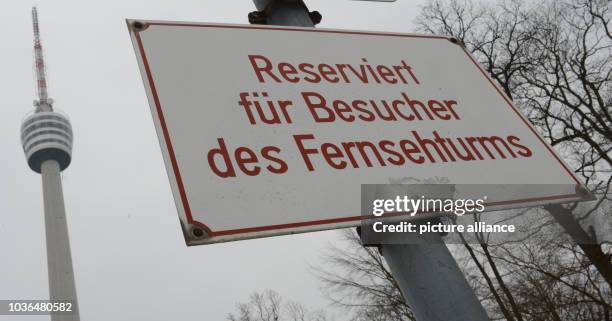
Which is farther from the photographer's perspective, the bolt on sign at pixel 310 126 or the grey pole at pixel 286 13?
the grey pole at pixel 286 13

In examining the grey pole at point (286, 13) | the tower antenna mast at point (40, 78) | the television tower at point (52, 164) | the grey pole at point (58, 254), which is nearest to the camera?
the grey pole at point (286, 13)

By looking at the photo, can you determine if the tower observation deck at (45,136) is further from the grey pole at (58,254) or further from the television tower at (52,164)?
the grey pole at (58,254)

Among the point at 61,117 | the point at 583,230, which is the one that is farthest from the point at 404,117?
the point at 61,117

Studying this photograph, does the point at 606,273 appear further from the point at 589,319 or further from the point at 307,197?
the point at 307,197

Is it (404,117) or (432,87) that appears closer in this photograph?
(404,117)

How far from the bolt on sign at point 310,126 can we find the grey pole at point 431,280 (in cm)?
18

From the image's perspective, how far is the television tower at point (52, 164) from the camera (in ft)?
174

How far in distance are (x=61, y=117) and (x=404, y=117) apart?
227 feet

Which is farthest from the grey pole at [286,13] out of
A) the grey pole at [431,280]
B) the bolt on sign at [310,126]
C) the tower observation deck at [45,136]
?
the tower observation deck at [45,136]

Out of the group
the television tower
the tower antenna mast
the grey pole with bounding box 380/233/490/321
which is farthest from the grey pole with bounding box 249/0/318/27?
the tower antenna mast

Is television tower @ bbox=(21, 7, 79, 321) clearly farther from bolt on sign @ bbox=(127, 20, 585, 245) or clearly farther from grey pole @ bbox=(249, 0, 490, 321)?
grey pole @ bbox=(249, 0, 490, 321)

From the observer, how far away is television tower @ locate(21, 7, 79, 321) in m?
52.9

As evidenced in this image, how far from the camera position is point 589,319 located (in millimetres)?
11438

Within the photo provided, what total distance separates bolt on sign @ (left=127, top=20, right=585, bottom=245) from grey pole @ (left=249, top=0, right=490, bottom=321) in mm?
184
